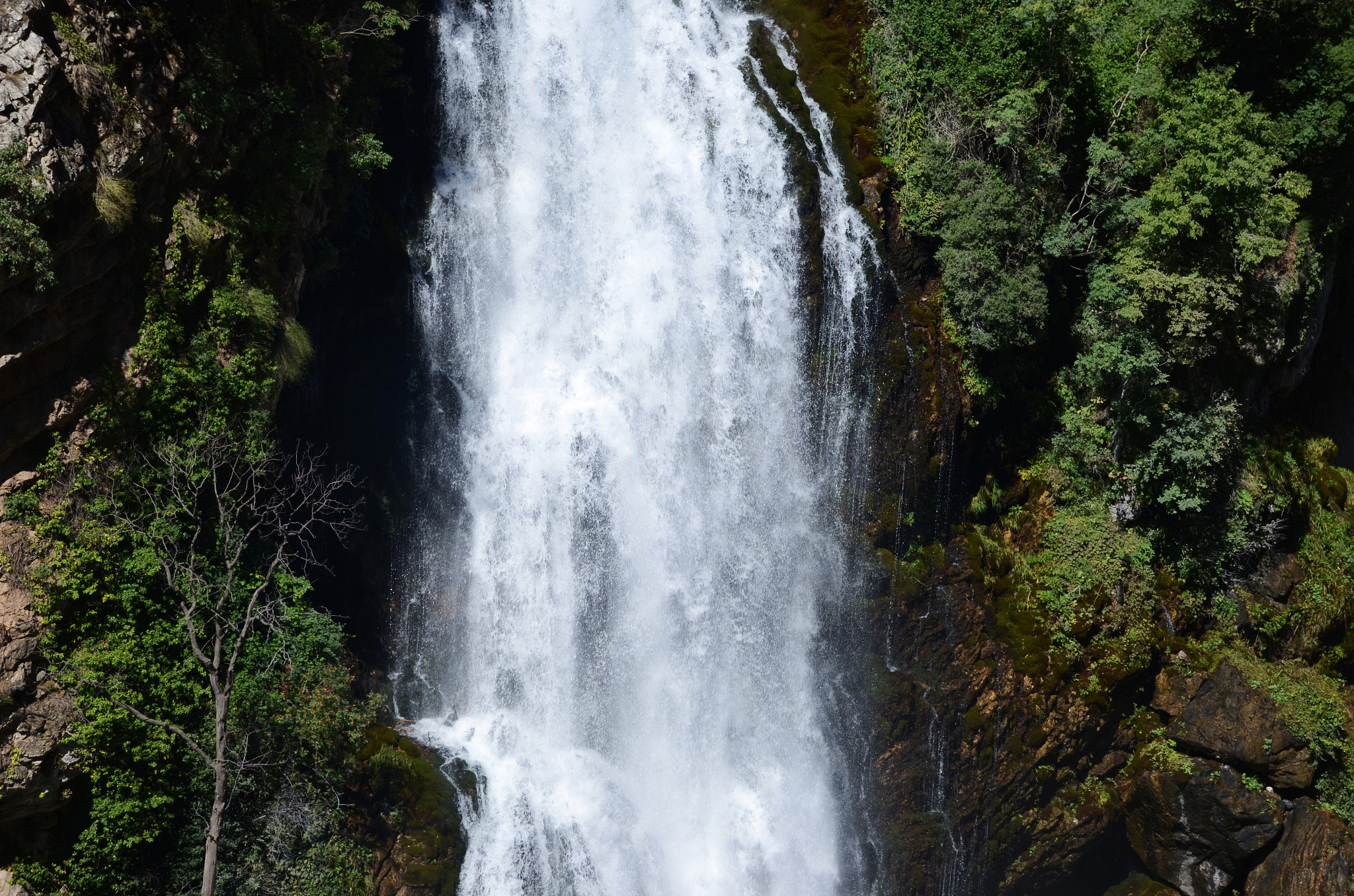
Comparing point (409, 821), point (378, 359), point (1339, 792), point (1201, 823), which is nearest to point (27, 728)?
point (409, 821)

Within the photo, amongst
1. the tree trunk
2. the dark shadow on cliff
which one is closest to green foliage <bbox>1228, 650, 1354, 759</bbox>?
the dark shadow on cliff

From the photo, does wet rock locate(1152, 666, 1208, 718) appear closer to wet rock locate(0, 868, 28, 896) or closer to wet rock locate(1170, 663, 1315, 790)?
wet rock locate(1170, 663, 1315, 790)

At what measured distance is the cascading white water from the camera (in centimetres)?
1662

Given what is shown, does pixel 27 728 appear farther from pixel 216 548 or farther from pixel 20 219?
pixel 20 219

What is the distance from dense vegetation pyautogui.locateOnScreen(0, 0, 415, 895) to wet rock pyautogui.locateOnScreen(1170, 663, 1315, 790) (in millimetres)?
15710

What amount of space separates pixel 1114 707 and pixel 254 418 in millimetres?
16861

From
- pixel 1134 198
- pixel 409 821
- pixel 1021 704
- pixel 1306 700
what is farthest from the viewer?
pixel 1021 704

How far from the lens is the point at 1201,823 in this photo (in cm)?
1744

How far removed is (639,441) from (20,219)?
32.1 ft

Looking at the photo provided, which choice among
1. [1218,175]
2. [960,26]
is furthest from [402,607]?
[1218,175]

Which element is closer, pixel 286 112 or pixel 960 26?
pixel 286 112

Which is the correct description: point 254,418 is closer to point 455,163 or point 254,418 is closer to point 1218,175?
point 455,163

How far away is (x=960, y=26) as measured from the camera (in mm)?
A: 17016

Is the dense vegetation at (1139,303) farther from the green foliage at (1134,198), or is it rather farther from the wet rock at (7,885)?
the wet rock at (7,885)
